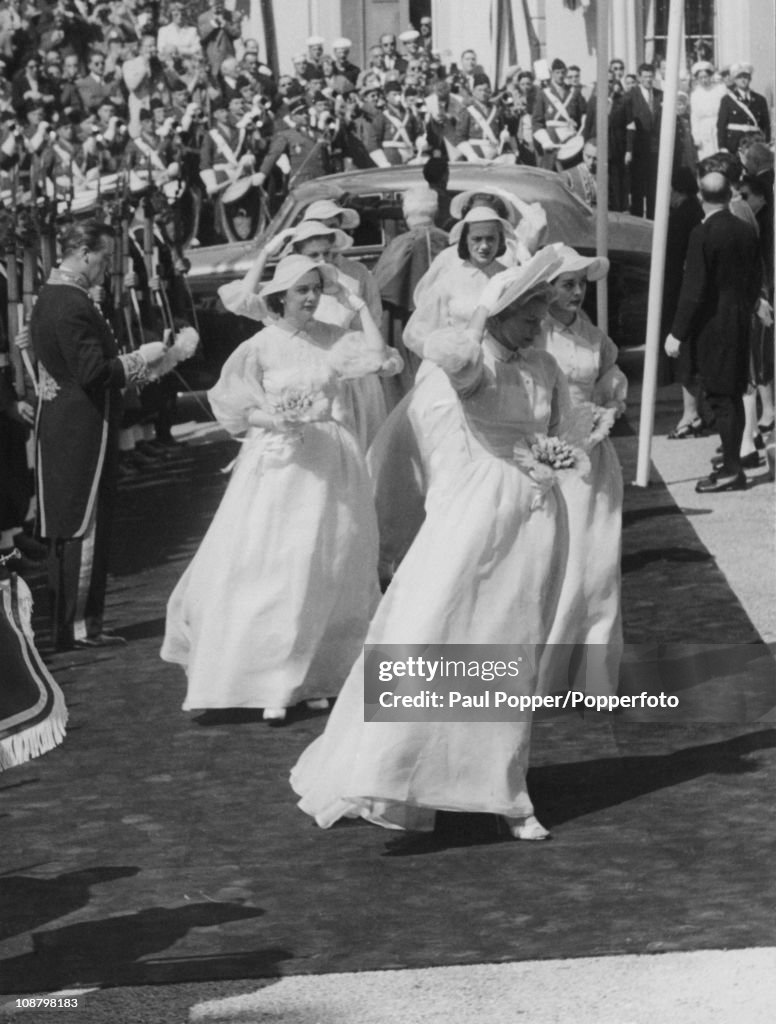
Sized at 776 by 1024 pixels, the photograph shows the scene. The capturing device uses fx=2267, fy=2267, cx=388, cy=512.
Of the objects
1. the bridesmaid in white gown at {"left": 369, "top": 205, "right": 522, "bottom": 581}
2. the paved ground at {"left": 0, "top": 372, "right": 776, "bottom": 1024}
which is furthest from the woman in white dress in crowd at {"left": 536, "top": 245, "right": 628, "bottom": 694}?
the bridesmaid in white gown at {"left": 369, "top": 205, "right": 522, "bottom": 581}

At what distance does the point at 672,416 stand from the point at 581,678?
18.8ft

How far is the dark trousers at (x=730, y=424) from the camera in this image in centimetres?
1102

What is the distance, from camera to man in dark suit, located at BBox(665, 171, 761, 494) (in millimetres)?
10891

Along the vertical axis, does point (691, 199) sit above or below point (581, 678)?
above

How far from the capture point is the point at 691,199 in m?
12.0

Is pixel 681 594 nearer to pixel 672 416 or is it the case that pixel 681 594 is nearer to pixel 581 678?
pixel 581 678

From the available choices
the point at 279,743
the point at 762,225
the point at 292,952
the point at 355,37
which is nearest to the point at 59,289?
the point at 279,743

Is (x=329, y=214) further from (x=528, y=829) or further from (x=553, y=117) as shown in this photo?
(x=553, y=117)

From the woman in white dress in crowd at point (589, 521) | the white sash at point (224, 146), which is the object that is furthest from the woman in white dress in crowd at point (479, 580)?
the white sash at point (224, 146)

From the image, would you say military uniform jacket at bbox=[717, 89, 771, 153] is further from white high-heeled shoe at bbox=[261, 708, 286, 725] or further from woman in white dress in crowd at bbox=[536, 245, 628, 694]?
white high-heeled shoe at bbox=[261, 708, 286, 725]

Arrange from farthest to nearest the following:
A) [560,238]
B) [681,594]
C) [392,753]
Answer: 1. [560,238]
2. [681,594]
3. [392,753]

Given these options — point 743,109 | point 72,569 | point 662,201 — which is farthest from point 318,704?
point 743,109

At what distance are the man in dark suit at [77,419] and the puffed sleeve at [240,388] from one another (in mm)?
461

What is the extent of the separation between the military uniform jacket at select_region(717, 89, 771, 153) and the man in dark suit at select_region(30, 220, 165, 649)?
17.0 feet
